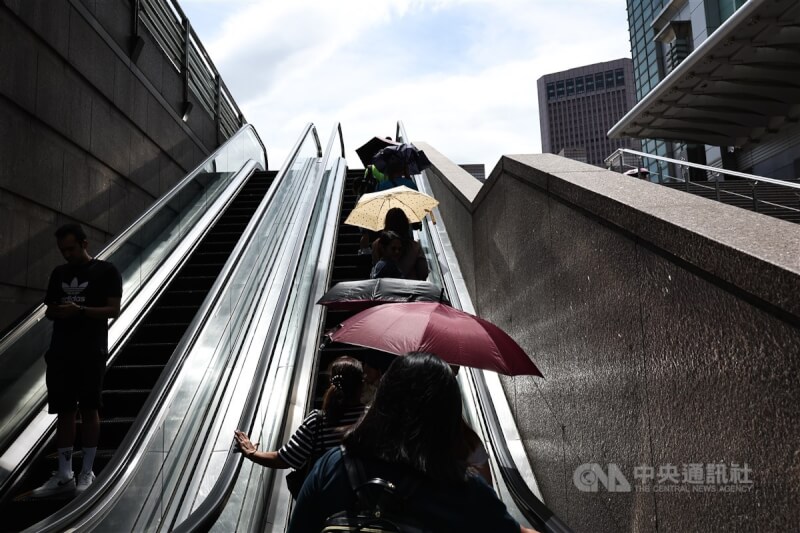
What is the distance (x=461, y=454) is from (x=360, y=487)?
253 millimetres

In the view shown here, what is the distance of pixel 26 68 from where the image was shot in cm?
648

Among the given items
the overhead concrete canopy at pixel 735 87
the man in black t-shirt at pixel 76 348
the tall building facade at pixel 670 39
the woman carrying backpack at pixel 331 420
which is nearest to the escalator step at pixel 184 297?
the man in black t-shirt at pixel 76 348

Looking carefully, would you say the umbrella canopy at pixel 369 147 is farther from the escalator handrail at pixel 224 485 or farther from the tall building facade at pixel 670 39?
the tall building facade at pixel 670 39

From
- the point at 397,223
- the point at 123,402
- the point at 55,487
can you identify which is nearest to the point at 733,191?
the point at 397,223

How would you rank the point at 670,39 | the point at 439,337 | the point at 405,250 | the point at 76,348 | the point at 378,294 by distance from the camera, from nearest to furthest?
1. the point at 439,337
2. the point at 378,294
3. the point at 76,348
4. the point at 405,250
5. the point at 670,39

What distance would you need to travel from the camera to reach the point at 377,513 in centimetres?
127

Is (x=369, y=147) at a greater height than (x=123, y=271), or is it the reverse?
(x=369, y=147)

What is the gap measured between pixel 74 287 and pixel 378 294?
2.06 meters

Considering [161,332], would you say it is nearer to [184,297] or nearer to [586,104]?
[184,297]

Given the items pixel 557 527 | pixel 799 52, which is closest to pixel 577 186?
pixel 557 527

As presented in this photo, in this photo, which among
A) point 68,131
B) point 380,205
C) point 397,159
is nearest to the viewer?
point 380,205

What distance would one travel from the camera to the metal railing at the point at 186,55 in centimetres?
1037

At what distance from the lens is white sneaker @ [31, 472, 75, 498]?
3.83 meters

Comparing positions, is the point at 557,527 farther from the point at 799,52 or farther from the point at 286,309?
the point at 799,52
